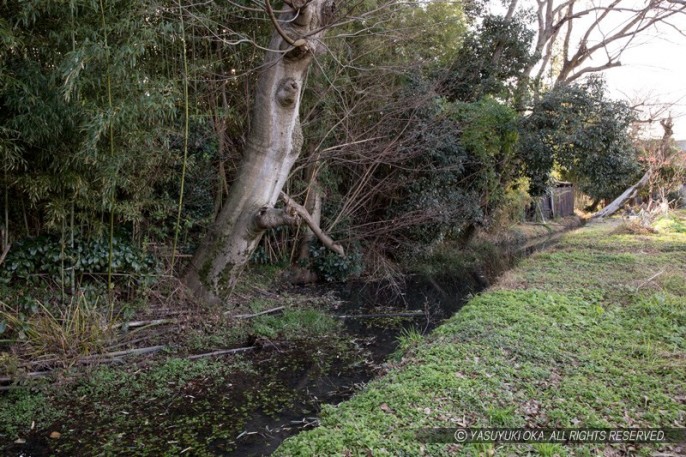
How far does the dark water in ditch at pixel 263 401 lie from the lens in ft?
11.4

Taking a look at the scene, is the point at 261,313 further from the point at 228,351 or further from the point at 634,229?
the point at 634,229

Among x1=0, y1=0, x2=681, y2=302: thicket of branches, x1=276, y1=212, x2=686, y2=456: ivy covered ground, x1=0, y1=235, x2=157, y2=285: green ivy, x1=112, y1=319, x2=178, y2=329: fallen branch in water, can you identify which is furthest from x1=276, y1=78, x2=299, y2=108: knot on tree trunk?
x1=276, y1=212, x2=686, y2=456: ivy covered ground

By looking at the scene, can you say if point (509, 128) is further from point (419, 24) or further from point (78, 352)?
point (78, 352)

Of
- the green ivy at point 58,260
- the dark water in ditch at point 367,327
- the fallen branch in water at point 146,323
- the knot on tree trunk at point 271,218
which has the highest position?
the knot on tree trunk at point 271,218

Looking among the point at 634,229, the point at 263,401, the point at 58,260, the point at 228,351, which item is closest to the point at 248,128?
the point at 58,260

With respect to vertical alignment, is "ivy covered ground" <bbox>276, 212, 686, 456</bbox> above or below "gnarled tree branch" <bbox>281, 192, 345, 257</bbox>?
below

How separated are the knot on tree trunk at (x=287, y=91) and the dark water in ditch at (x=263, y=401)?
118 inches

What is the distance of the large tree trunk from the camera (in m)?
6.06

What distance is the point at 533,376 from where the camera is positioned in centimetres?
371

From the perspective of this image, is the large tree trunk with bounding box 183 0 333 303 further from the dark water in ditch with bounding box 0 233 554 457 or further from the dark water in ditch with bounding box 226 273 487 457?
the dark water in ditch with bounding box 226 273 487 457

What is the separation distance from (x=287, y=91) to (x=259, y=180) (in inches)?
46.9

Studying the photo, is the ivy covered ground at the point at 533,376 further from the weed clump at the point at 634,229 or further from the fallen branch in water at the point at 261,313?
the weed clump at the point at 634,229

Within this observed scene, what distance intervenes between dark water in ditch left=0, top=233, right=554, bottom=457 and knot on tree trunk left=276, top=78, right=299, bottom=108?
2997mm

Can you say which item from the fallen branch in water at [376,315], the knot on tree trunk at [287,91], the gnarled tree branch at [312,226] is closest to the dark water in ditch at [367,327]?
the fallen branch in water at [376,315]
